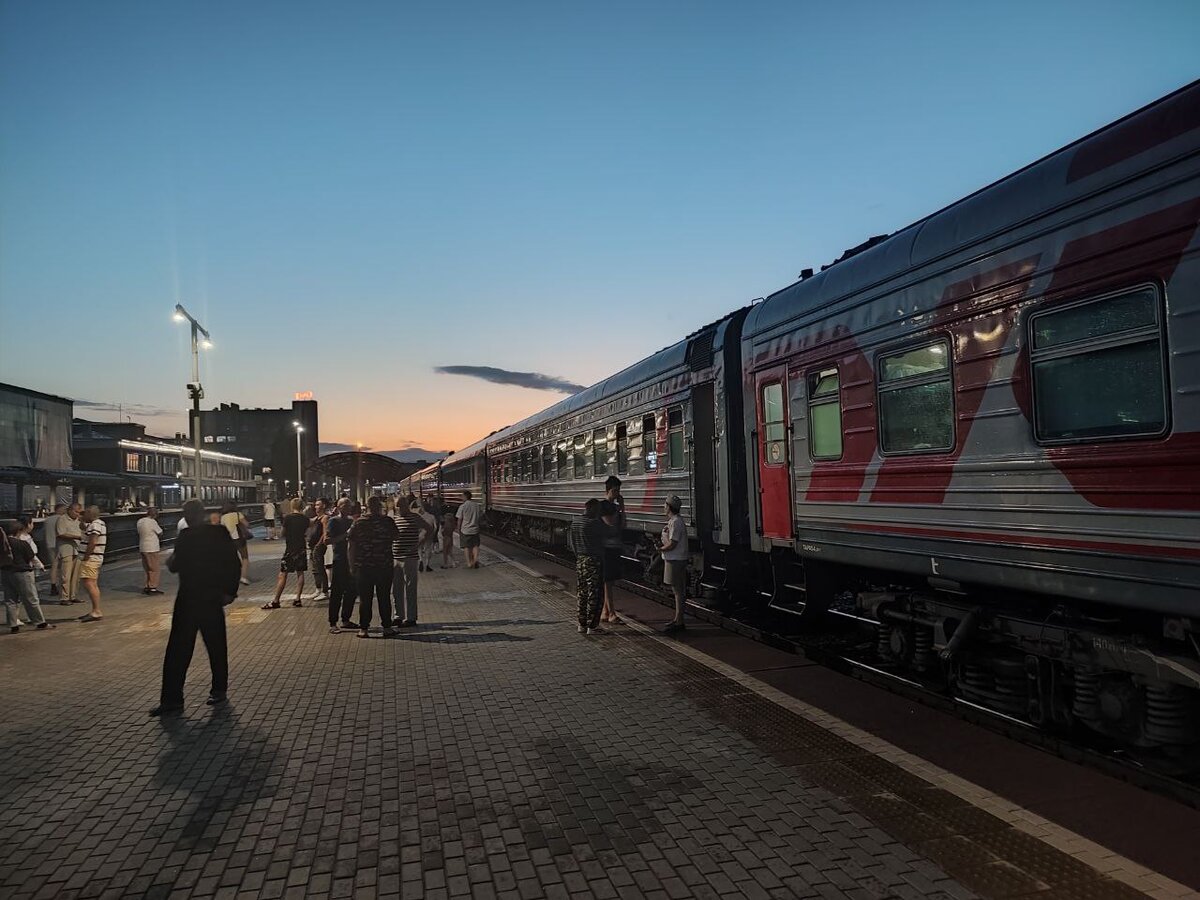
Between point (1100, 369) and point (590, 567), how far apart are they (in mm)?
6407

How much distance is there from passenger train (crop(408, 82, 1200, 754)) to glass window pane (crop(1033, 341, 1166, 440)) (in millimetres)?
12

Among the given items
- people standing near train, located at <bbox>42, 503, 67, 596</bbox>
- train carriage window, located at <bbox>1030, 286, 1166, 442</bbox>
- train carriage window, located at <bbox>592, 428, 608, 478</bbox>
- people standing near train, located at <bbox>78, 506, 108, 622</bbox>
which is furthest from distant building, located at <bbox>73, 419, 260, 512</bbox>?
train carriage window, located at <bbox>1030, 286, 1166, 442</bbox>

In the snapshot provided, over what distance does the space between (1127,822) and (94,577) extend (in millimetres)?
13510

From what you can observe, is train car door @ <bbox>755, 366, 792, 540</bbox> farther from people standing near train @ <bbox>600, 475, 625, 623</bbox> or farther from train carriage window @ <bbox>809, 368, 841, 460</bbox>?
people standing near train @ <bbox>600, 475, 625, 623</bbox>

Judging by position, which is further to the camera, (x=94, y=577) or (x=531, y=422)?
(x=531, y=422)

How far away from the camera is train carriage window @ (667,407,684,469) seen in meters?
11.3

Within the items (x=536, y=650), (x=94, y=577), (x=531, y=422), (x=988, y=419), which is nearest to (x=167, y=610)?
(x=94, y=577)

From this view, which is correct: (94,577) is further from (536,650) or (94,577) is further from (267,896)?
(267,896)

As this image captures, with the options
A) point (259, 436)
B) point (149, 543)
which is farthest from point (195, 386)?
point (259, 436)

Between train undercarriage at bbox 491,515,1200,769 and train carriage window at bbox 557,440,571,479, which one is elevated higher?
train carriage window at bbox 557,440,571,479

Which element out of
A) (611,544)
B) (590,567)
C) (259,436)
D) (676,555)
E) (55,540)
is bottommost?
A: (590,567)

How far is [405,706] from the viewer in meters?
6.73

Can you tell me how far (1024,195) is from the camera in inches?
205

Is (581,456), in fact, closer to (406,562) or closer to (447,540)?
(447,540)
